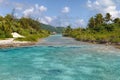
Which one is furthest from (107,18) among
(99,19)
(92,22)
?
(92,22)

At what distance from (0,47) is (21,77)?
95.5 feet

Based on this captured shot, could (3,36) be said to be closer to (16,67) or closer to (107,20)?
(16,67)

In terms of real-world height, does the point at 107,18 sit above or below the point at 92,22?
above

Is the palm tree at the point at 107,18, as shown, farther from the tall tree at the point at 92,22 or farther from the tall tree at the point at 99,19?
the tall tree at the point at 92,22

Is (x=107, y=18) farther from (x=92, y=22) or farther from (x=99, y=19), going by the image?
(x=92, y=22)

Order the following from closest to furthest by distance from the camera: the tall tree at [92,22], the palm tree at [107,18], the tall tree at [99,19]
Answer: the palm tree at [107,18] < the tall tree at [99,19] < the tall tree at [92,22]

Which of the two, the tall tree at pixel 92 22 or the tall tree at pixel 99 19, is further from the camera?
the tall tree at pixel 92 22

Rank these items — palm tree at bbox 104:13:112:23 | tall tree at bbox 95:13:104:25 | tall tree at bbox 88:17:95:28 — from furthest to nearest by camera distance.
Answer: tall tree at bbox 88:17:95:28 < tall tree at bbox 95:13:104:25 < palm tree at bbox 104:13:112:23

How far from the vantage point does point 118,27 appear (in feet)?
342

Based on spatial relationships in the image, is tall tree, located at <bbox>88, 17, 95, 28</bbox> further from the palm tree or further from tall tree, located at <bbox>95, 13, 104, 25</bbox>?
the palm tree

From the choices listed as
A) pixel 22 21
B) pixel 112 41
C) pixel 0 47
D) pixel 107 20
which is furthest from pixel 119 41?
pixel 22 21

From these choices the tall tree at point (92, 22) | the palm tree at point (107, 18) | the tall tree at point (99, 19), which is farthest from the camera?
the tall tree at point (92, 22)

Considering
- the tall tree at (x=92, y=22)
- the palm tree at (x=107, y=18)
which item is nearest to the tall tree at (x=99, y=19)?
the tall tree at (x=92, y=22)

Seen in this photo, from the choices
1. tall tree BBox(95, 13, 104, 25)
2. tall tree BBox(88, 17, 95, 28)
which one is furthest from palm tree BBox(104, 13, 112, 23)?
tall tree BBox(88, 17, 95, 28)
